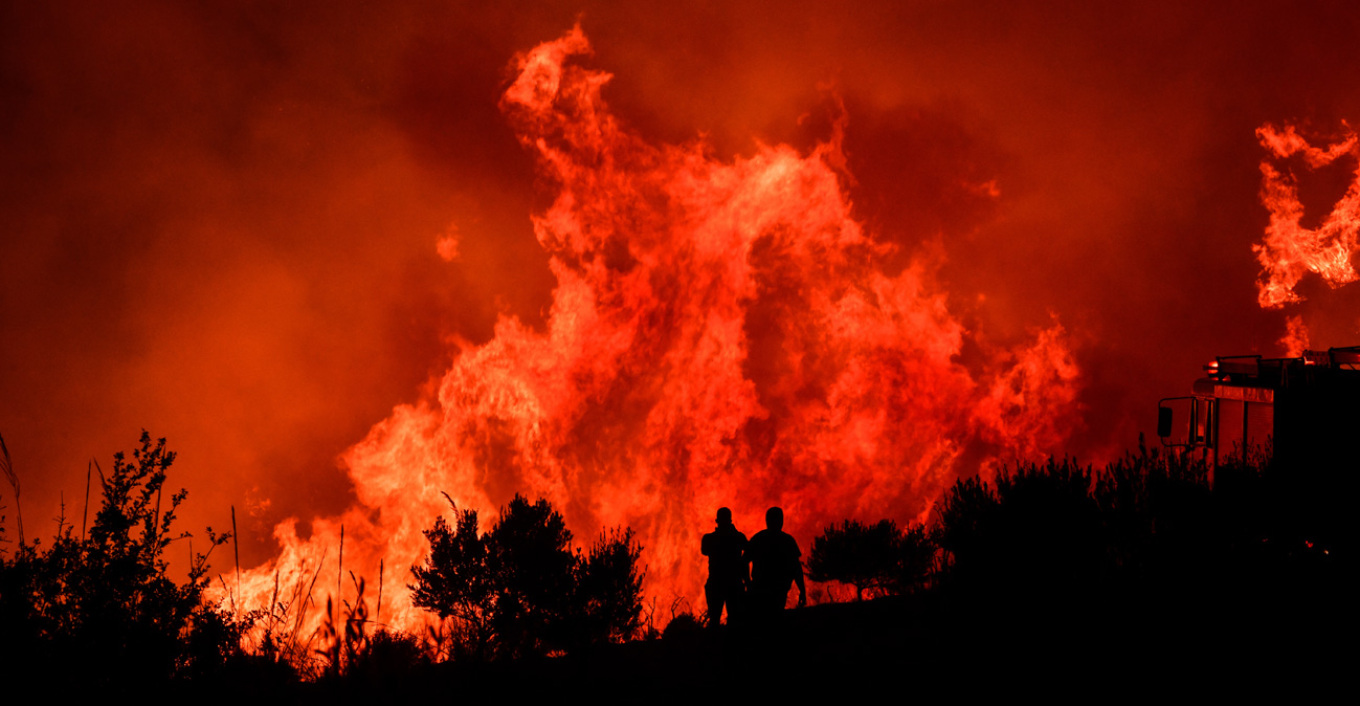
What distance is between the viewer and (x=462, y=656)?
8656mm

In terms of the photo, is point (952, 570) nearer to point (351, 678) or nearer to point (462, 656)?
point (462, 656)

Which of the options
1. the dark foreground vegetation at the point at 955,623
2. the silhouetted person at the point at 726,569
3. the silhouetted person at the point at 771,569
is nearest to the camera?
the dark foreground vegetation at the point at 955,623

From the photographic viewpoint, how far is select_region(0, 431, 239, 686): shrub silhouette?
28.8 ft

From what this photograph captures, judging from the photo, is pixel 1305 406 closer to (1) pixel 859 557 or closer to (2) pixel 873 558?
(2) pixel 873 558

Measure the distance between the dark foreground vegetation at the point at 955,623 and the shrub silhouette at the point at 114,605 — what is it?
3 cm

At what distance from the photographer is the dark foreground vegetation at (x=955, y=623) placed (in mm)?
8023

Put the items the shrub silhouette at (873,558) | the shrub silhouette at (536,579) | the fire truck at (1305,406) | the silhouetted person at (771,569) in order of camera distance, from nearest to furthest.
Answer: the silhouetted person at (771,569), the fire truck at (1305,406), the shrub silhouette at (536,579), the shrub silhouette at (873,558)

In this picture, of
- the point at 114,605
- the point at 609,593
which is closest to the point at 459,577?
the point at 609,593

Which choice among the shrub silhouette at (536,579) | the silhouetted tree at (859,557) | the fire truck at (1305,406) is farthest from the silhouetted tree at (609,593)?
the fire truck at (1305,406)

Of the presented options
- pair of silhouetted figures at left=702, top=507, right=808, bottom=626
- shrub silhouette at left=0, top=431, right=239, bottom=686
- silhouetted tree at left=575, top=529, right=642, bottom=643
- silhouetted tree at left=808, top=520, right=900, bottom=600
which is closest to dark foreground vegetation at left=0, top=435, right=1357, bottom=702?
shrub silhouette at left=0, top=431, right=239, bottom=686

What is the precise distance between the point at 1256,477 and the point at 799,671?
481 inches

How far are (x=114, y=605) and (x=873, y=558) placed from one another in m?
32.8

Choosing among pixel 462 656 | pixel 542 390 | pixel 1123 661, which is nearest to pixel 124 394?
pixel 542 390

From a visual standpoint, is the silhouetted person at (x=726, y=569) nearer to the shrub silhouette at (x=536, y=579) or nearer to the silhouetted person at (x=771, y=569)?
the silhouetted person at (x=771, y=569)
